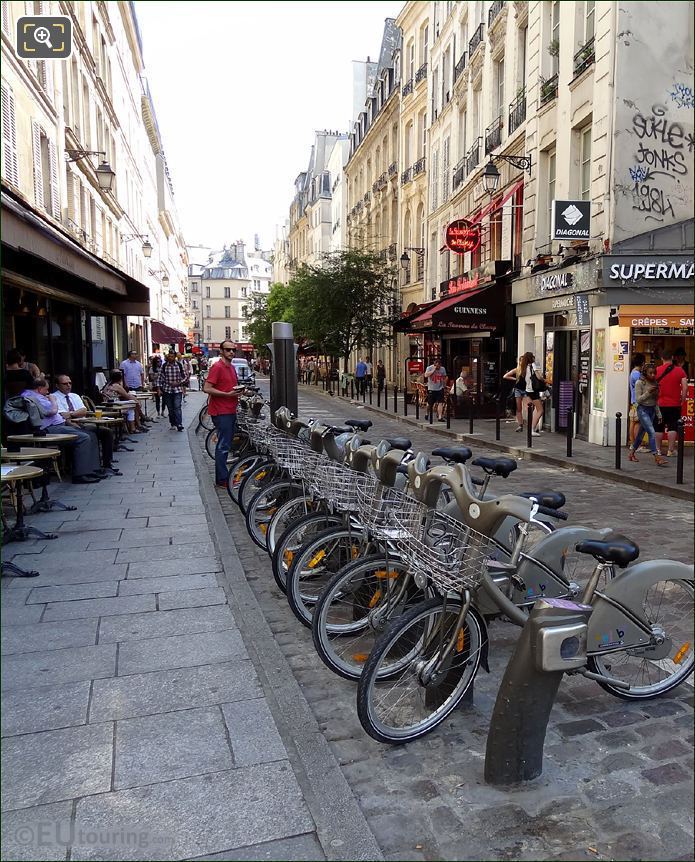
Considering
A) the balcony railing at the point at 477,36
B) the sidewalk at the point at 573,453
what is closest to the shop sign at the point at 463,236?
the balcony railing at the point at 477,36

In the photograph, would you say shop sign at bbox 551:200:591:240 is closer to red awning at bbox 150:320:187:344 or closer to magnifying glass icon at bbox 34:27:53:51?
magnifying glass icon at bbox 34:27:53:51

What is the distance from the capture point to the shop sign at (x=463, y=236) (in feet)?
69.1

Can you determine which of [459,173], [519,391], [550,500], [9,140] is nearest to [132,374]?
[9,140]

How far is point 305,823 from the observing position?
8.53 ft

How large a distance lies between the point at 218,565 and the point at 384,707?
277 cm

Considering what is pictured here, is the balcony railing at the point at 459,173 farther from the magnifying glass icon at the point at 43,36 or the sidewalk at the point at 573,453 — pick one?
the magnifying glass icon at the point at 43,36

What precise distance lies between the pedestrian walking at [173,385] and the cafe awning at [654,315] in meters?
9.02

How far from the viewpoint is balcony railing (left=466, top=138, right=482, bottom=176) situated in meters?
21.6

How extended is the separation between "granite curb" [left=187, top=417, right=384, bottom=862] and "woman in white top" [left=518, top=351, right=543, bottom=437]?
10.3 m

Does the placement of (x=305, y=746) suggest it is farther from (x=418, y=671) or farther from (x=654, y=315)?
(x=654, y=315)

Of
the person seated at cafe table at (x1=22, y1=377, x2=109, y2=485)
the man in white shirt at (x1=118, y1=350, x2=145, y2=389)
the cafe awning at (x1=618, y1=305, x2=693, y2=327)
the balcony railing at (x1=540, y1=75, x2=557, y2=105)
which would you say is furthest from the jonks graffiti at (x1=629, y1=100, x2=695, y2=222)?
the man in white shirt at (x1=118, y1=350, x2=145, y2=389)

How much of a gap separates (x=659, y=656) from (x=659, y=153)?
2281mm

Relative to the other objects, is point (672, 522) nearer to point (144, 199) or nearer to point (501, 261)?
point (501, 261)

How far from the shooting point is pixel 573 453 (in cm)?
1220
